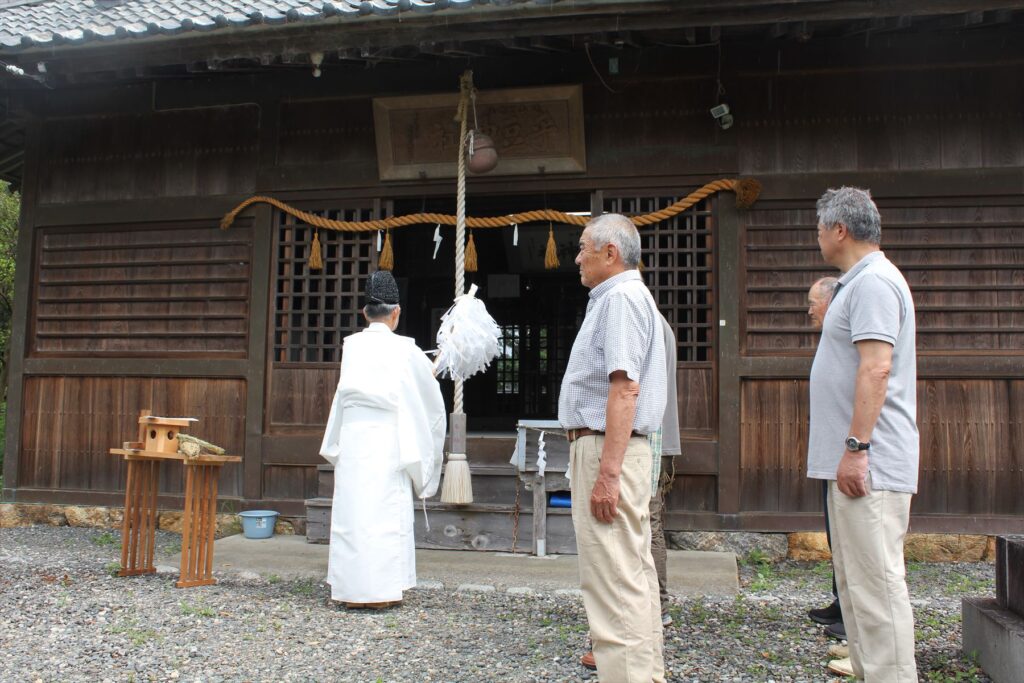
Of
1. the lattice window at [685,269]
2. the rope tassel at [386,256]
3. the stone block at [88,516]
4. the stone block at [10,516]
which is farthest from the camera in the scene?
the stone block at [10,516]

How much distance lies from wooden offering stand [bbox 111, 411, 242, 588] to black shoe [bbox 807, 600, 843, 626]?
11.2ft

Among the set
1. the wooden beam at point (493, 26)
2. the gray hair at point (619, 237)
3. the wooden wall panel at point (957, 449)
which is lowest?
the wooden wall panel at point (957, 449)

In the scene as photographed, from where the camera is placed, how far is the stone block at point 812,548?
589cm

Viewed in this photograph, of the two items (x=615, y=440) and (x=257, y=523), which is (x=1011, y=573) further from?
(x=257, y=523)

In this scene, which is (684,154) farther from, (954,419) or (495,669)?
(495,669)

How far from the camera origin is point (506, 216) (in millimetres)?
6402

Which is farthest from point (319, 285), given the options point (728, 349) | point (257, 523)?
point (728, 349)

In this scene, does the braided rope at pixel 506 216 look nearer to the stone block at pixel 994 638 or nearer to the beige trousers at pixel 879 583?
the stone block at pixel 994 638

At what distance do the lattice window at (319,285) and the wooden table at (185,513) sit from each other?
65.8 inches

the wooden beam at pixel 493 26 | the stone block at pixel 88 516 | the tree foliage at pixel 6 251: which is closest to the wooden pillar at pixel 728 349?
the wooden beam at pixel 493 26

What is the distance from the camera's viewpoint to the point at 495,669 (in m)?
3.50

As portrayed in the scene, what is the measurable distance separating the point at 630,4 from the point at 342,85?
2.65m

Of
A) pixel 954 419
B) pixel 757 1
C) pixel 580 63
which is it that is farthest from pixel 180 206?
pixel 954 419

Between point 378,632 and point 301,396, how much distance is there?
9.62 ft
